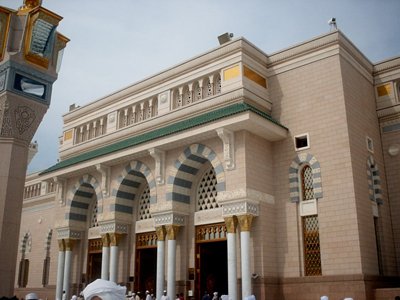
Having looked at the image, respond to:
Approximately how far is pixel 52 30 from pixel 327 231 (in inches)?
413

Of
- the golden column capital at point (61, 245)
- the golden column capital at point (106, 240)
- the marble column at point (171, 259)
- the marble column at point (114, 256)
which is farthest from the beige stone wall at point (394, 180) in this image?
the golden column capital at point (61, 245)

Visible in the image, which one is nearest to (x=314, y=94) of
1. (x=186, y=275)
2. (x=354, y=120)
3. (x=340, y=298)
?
(x=354, y=120)

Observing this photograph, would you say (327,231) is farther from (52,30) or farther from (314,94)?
(52,30)

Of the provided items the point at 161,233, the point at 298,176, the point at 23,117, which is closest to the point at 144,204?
the point at 161,233

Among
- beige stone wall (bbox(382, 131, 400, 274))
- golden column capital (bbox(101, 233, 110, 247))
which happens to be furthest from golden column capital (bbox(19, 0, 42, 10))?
beige stone wall (bbox(382, 131, 400, 274))

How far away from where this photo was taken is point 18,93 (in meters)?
9.89

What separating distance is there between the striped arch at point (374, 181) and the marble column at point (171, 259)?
7351 mm

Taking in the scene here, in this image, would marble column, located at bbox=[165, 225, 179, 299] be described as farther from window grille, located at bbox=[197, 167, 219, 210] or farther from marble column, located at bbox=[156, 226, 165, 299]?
window grille, located at bbox=[197, 167, 219, 210]

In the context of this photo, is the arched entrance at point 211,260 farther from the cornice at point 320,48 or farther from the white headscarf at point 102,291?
the white headscarf at point 102,291

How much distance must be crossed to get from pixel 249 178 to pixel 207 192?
2892 mm

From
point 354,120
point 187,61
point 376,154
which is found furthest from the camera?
point 187,61

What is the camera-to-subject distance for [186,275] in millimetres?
17344

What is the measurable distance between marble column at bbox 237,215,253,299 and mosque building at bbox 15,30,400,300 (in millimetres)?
33

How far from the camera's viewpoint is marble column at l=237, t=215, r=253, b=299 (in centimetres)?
1459
